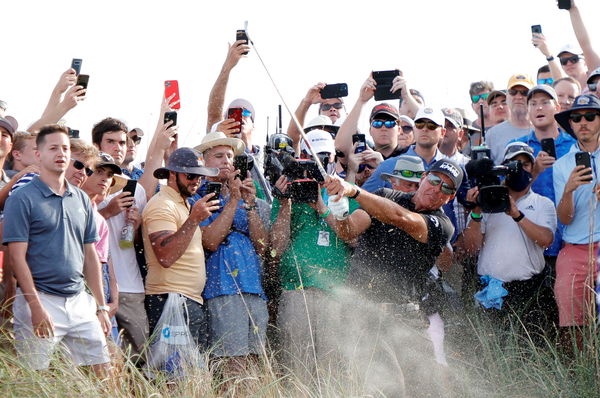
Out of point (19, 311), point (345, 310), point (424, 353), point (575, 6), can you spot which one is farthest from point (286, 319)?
point (575, 6)

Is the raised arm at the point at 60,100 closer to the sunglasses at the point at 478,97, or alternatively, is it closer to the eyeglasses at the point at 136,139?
the eyeglasses at the point at 136,139

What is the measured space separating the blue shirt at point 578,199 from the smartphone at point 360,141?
1720mm

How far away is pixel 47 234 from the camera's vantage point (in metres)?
5.82

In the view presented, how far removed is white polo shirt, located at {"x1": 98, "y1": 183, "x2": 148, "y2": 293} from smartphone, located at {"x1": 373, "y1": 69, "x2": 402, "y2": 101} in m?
3.06

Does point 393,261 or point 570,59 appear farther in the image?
point 570,59

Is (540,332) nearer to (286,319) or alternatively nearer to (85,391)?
(286,319)

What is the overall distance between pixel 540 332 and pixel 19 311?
419 centimetres

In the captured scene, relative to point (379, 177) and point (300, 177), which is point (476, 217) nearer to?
point (379, 177)

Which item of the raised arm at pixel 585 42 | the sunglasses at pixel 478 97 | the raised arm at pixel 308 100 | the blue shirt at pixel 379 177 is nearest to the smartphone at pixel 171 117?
the raised arm at pixel 308 100

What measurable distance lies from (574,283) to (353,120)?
2689 mm

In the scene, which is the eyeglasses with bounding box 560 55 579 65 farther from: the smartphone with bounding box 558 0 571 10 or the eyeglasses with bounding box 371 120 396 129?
the eyeglasses with bounding box 371 120 396 129

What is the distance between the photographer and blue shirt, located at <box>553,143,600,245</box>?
695 centimetres

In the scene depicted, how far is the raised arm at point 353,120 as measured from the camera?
8198mm

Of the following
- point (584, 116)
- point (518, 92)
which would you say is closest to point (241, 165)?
point (584, 116)
